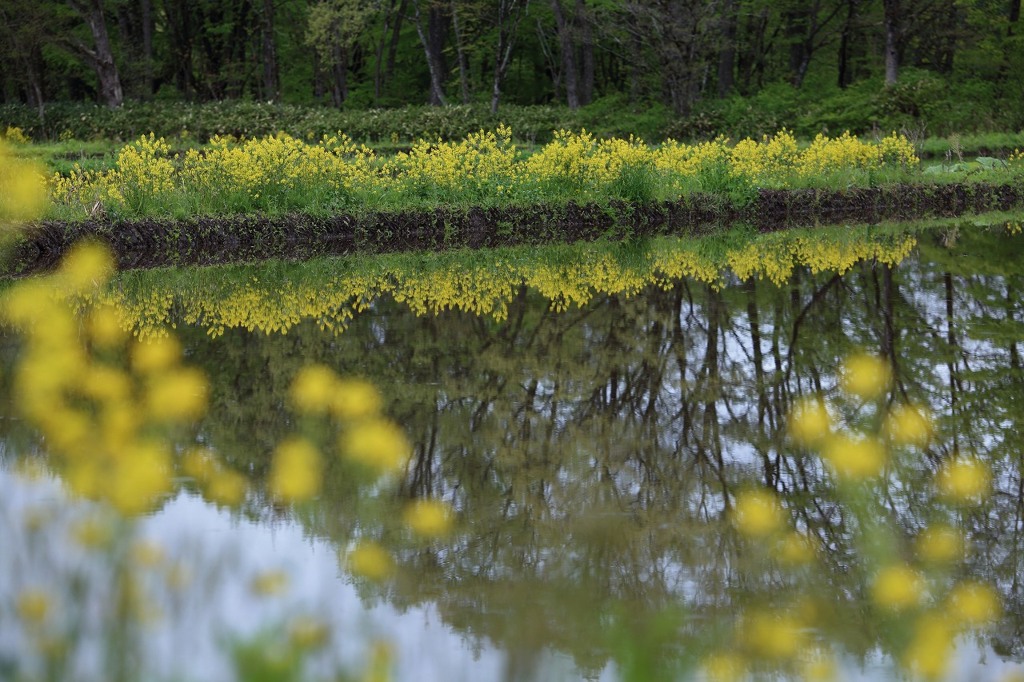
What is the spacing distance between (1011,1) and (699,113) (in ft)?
35.3

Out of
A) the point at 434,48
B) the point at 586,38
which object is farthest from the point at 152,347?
the point at 434,48

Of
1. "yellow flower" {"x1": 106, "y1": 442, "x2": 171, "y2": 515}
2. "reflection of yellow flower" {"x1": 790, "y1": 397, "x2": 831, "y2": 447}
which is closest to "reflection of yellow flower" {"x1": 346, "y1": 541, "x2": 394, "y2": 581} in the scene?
"yellow flower" {"x1": 106, "y1": 442, "x2": 171, "y2": 515}

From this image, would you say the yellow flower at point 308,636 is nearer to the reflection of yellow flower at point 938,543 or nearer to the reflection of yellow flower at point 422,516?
the reflection of yellow flower at point 422,516

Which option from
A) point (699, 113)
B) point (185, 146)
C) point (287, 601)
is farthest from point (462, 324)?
point (699, 113)

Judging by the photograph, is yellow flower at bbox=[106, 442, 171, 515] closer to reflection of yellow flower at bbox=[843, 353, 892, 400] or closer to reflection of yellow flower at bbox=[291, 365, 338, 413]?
reflection of yellow flower at bbox=[291, 365, 338, 413]

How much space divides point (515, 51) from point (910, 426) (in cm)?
3786

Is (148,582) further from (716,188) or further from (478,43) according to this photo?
(478,43)

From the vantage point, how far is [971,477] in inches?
156

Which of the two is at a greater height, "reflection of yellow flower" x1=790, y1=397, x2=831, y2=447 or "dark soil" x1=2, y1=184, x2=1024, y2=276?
"reflection of yellow flower" x1=790, y1=397, x2=831, y2=447

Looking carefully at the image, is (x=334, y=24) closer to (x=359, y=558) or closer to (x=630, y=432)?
(x=630, y=432)

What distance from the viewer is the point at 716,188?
671 inches

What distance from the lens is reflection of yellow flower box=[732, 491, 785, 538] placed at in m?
3.81

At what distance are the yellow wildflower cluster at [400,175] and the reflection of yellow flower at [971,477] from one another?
34.9 ft

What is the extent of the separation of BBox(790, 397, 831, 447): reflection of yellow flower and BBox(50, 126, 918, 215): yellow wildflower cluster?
9624 mm
